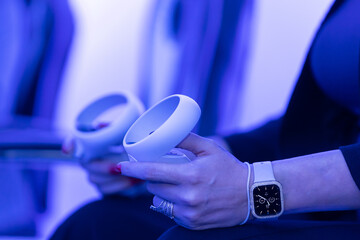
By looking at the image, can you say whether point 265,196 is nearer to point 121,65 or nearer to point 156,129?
point 156,129

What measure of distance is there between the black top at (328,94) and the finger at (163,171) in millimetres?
318

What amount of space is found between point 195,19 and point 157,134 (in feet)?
4.58

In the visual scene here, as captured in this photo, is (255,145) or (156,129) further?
(255,145)

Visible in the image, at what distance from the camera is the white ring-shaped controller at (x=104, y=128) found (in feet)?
1.93

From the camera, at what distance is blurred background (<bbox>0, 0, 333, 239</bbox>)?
1.57m

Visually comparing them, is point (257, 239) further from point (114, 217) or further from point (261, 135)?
point (261, 135)

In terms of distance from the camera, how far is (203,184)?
387mm

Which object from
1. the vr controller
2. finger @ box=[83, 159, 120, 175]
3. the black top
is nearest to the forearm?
the vr controller

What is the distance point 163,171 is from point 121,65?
1295 mm

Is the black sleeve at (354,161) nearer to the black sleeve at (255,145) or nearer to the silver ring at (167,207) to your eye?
the silver ring at (167,207)

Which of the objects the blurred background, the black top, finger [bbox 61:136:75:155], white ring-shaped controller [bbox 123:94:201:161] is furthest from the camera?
the blurred background

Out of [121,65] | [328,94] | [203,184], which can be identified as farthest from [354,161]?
[121,65]

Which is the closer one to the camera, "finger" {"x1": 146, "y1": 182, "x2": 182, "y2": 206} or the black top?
"finger" {"x1": 146, "y1": 182, "x2": 182, "y2": 206}

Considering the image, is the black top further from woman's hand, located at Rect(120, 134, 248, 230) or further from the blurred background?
the blurred background
